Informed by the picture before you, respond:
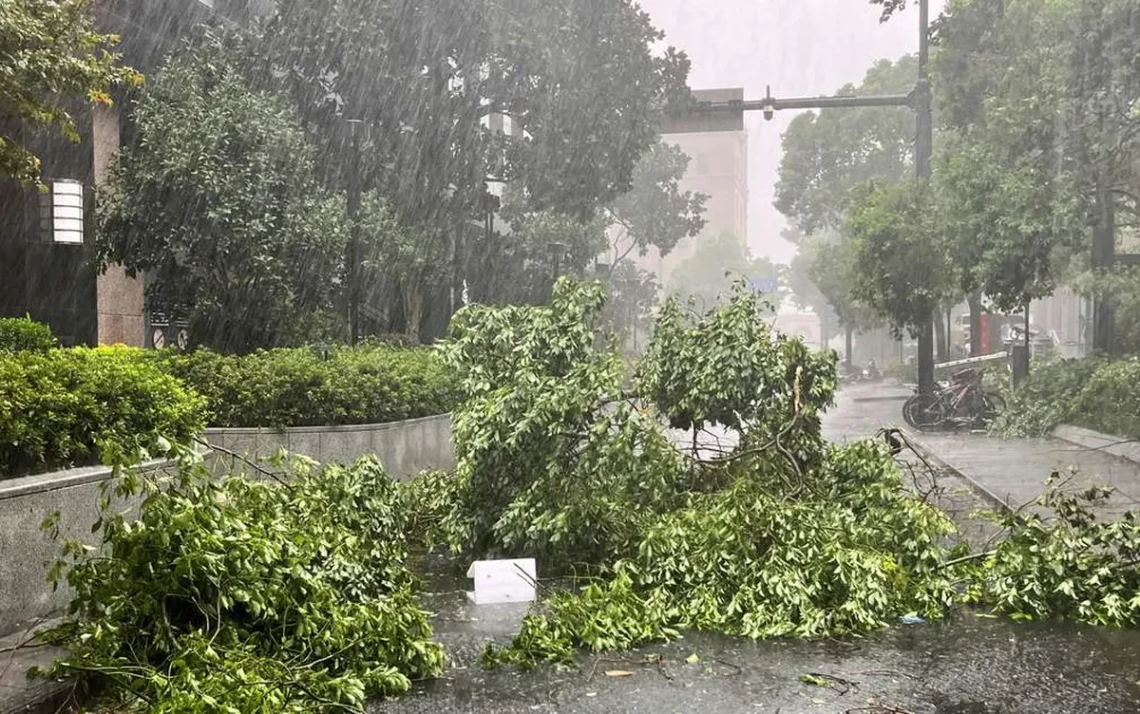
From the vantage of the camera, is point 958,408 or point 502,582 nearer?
point 502,582

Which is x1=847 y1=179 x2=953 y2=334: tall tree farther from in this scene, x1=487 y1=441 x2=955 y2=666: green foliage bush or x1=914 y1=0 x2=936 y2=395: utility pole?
x1=487 y1=441 x2=955 y2=666: green foliage bush

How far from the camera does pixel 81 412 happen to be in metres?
7.35

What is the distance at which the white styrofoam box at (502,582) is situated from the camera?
8156mm

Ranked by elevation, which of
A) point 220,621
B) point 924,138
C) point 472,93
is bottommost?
point 220,621

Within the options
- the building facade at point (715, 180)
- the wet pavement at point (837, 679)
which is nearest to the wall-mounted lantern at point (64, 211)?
the wet pavement at point (837, 679)

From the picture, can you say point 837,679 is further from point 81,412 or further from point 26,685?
point 81,412

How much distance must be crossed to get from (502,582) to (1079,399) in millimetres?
15837

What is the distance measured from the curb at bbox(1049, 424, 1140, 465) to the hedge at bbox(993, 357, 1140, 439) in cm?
21

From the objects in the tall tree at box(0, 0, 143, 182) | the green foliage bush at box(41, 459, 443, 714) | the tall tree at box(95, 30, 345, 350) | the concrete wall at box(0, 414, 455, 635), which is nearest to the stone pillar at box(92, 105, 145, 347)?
the tall tree at box(95, 30, 345, 350)

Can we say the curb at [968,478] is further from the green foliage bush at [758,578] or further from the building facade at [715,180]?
the building facade at [715,180]

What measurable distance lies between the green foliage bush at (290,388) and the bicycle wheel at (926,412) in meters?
12.8

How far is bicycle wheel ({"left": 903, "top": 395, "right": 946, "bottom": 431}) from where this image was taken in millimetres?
22500

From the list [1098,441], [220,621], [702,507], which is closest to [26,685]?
[220,621]

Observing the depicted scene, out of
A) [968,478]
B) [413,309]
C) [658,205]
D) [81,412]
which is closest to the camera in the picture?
[81,412]
